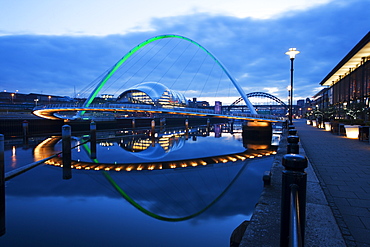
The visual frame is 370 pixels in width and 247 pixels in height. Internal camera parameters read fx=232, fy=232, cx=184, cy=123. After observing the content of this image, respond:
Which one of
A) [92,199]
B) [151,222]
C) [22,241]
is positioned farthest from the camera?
[92,199]

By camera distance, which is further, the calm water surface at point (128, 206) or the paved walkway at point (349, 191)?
the calm water surface at point (128, 206)

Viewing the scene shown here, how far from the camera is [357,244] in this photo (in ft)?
11.1

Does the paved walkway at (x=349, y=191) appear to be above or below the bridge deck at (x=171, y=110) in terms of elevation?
below

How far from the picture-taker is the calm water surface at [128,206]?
659 cm

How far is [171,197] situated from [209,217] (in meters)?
2.62

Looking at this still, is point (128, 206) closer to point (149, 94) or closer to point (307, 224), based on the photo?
point (307, 224)

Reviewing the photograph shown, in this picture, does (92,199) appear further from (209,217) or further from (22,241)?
(209,217)

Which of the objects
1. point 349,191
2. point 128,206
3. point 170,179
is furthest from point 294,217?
point 170,179

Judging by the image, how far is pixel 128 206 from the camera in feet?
29.6

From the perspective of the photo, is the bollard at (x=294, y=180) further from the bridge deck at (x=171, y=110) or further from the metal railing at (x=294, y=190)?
the bridge deck at (x=171, y=110)

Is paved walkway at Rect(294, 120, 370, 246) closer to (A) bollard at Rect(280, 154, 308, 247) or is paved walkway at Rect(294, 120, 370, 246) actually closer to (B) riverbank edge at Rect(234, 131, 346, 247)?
(B) riverbank edge at Rect(234, 131, 346, 247)

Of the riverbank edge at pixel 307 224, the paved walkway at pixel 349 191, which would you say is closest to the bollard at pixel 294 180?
the riverbank edge at pixel 307 224

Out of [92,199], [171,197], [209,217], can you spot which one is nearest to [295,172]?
[209,217]

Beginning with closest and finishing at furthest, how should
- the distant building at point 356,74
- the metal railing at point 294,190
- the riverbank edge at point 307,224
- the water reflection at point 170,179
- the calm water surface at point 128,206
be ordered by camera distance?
the metal railing at point 294,190
the riverbank edge at point 307,224
the calm water surface at point 128,206
the water reflection at point 170,179
the distant building at point 356,74
